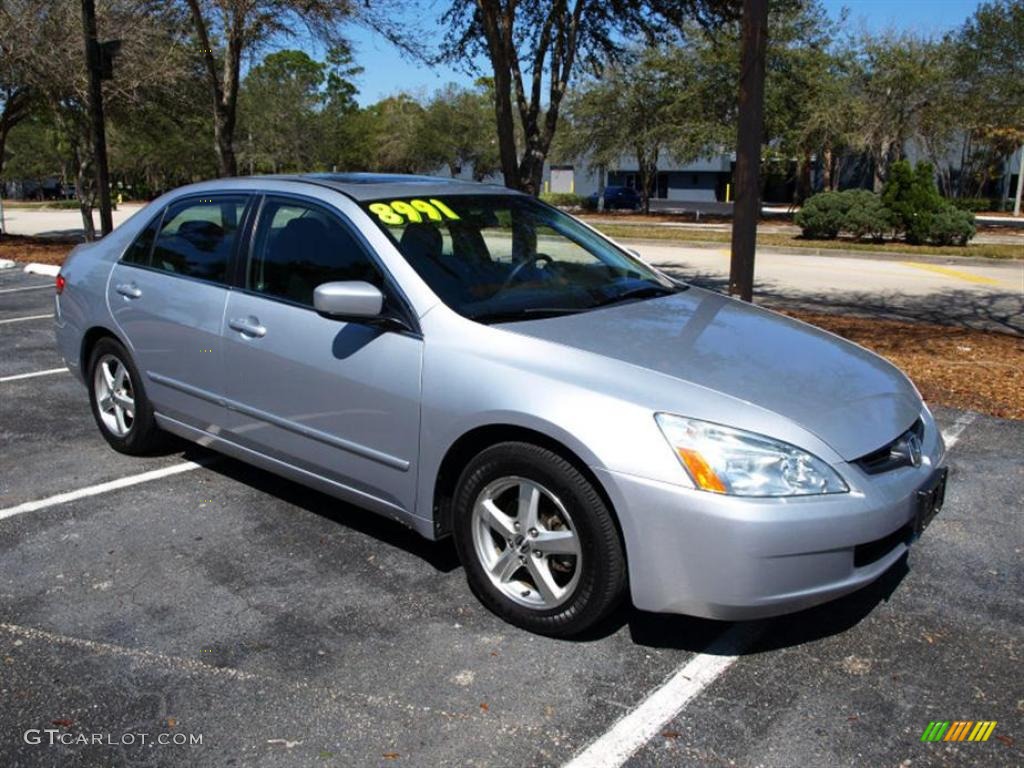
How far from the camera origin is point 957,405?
6.52 m

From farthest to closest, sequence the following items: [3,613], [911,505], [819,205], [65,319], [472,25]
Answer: [819,205] → [472,25] → [65,319] → [3,613] → [911,505]

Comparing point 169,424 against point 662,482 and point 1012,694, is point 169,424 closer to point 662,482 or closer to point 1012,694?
point 662,482

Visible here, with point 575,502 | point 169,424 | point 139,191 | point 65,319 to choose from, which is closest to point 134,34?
point 65,319

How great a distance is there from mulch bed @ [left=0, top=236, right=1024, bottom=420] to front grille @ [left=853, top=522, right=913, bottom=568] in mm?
3641

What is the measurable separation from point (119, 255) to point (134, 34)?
43.1 feet

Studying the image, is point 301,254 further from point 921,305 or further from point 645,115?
point 645,115

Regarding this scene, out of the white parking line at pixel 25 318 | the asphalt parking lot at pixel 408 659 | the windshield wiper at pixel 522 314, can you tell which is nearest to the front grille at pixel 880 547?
the asphalt parking lot at pixel 408 659

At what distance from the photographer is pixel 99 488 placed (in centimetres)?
484

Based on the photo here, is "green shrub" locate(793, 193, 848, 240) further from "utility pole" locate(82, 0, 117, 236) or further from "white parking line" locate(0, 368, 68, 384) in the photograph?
"white parking line" locate(0, 368, 68, 384)

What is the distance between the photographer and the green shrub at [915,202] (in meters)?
20.6

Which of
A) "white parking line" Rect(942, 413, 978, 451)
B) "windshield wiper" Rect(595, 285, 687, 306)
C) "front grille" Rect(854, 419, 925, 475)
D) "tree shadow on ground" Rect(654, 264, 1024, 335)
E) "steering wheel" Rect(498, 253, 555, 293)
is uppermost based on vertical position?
"steering wheel" Rect(498, 253, 555, 293)

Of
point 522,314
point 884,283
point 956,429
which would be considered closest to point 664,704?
point 522,314

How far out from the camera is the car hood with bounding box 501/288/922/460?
312cm
